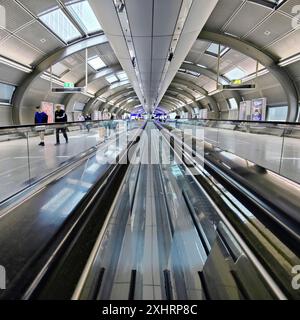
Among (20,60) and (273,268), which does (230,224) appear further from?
(20,60)

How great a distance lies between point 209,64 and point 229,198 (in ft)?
63.8

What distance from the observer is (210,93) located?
2761cm

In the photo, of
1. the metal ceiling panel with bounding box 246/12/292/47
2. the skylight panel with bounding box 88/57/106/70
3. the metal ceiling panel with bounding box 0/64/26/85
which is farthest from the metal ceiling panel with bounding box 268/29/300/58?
the metal ceiling panel with bounding box 0/64/26/85

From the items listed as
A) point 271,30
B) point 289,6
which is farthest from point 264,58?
point 289,6

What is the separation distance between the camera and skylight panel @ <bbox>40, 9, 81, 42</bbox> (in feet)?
35.7

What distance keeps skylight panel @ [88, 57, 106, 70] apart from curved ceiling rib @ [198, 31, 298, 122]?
9273 millimetres

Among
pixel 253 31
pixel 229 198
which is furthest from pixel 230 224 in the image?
pixel 253 31

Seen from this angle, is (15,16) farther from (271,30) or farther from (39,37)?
(271,30)

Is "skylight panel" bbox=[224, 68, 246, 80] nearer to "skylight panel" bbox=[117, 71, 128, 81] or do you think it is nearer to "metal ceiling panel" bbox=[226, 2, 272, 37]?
"metal ceiling panel" bbox=[226, 2, 272, 37]

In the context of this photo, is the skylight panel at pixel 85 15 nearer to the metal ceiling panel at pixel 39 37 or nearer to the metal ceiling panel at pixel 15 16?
the metal ceiling panel at pixel 39 37

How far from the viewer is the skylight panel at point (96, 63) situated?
63.0ft

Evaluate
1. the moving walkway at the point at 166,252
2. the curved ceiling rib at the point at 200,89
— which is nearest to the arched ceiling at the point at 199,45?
the curved ceiling rib at the point at 200,89

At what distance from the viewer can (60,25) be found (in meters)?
12.2
